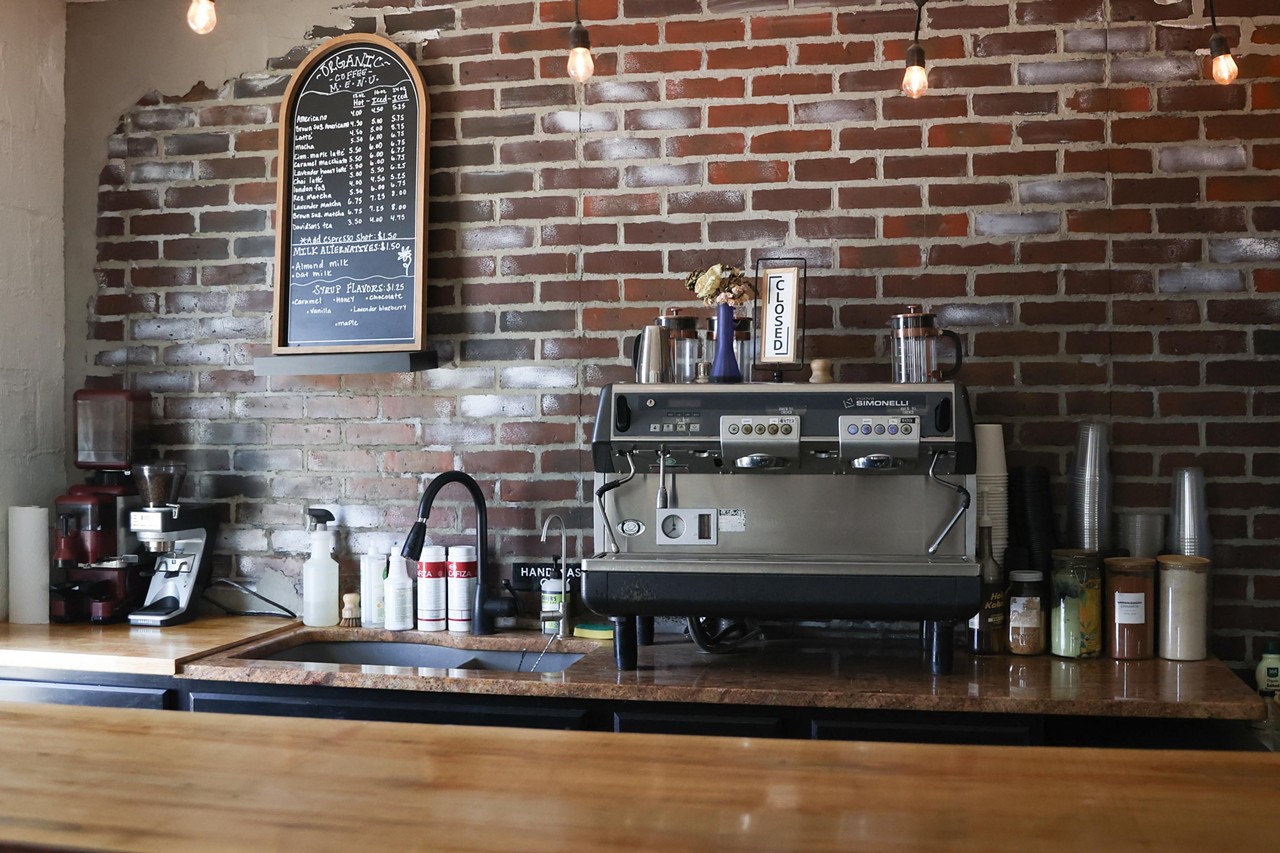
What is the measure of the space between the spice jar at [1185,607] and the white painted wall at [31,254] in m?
3.04

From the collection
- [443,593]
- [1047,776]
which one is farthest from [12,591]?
[1047,776]

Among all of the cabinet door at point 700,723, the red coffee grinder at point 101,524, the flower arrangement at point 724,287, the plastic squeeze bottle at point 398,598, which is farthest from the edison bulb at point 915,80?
the red coffee grinder at point 101,524

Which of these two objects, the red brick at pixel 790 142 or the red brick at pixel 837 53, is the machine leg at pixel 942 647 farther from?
the red brick at pixel 837 53

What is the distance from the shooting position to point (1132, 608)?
2.37 m

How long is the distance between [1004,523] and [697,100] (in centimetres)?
135

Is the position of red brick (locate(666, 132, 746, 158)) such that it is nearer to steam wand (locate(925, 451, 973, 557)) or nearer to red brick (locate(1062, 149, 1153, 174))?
red brick (locate(1062, 149, 1153, 174))

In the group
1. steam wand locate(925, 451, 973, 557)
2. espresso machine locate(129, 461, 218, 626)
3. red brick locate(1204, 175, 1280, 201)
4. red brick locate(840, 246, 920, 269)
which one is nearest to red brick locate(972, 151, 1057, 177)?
red brick locate(840, 246, 920, 269)

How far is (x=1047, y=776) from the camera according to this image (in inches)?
46.4

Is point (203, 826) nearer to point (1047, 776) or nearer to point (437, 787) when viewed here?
point (437, 787)

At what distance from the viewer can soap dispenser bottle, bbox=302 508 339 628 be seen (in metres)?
2.89

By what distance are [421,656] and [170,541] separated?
788mm

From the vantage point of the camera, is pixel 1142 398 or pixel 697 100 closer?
pixel 1142 398

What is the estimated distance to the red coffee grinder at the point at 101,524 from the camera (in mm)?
2928

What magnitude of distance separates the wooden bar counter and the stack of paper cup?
1236 millimetres
